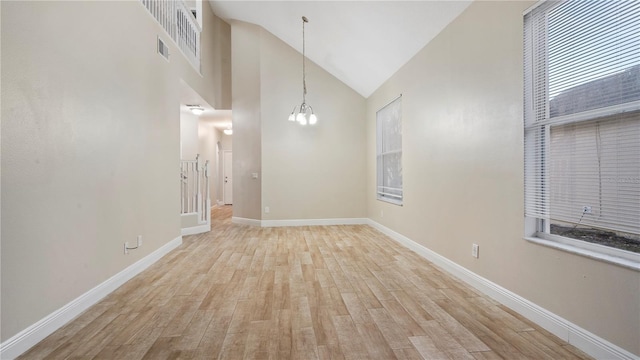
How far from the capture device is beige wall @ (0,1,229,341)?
1709mm

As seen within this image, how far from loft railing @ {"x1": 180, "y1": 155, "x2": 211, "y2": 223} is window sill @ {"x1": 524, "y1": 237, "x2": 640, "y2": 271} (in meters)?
4.94

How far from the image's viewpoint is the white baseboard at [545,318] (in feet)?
5.24

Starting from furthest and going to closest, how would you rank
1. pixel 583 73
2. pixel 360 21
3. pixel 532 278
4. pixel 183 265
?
pixel 360 21 → pixel 183 265 → pixel 532 278 → pixel 583 73

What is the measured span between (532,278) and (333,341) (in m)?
1.47

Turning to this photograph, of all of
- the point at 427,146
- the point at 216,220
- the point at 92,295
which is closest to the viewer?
the point at 92,295

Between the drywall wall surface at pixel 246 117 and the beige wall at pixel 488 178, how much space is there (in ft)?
10.8

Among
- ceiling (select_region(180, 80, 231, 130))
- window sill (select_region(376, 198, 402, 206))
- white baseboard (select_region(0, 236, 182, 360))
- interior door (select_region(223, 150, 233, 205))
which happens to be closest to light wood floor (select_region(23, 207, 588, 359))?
white baseboard (select_region(0, 236, 182, 360))

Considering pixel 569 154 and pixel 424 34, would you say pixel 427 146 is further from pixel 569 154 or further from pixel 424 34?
pixel 569 154

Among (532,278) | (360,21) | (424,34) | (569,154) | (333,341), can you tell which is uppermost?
(360,21)

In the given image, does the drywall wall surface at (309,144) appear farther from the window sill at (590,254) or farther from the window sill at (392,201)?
the window sill at (590,254)

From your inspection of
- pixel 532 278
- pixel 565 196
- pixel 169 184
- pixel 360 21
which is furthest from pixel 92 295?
pixel 360 21

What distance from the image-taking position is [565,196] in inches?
74.5

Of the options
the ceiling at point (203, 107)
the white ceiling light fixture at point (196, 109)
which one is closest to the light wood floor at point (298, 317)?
the ceiling at point (203, 107)

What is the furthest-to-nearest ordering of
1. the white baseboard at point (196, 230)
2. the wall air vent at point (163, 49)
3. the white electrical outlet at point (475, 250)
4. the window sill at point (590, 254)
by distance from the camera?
the white baseboard at point (196, 230) → the wall air vent at point (163, 49) → the white electrical outlet at point (475, 250) → the window sill at point (590, 254)
